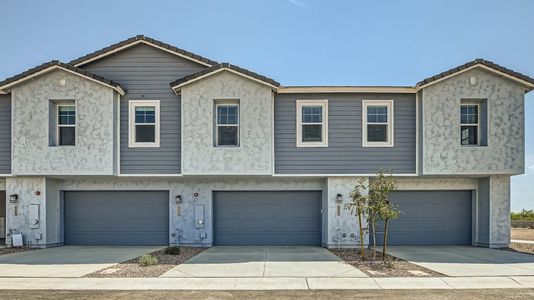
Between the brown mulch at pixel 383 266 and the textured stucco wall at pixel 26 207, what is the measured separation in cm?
1043

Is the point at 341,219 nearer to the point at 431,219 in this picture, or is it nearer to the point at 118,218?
the point at 431,219

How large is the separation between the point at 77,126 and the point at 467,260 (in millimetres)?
13034

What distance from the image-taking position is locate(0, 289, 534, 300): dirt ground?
8.51 m

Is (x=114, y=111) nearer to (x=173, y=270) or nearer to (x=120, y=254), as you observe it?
(x=120, y=254)

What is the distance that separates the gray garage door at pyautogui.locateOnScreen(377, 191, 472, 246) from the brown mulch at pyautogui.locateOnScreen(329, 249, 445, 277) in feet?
8.76

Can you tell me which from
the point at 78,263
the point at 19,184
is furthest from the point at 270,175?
the point at 19,184

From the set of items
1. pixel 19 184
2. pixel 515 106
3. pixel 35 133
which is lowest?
pixel 19 184

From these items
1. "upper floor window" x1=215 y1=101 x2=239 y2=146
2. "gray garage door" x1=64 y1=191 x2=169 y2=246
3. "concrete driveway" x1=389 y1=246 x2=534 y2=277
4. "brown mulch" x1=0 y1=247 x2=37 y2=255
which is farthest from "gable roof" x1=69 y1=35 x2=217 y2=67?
"concrete driveway" x1=389 y1=246 x2=534 y2=277

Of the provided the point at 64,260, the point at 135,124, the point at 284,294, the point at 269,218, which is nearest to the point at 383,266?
the point at 284,294

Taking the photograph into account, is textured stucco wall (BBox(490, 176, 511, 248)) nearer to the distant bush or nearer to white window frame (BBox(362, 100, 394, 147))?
white window frame (BBox(362, 100, 394, 147))

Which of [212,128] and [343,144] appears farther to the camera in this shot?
[343,144]

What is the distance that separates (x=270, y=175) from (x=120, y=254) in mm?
5475

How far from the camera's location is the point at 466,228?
53.7 feet

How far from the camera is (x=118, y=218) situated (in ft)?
53.8
